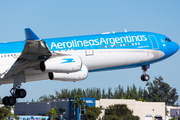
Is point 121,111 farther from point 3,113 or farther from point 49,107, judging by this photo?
point 3,113

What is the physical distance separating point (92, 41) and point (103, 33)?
2.70 metres

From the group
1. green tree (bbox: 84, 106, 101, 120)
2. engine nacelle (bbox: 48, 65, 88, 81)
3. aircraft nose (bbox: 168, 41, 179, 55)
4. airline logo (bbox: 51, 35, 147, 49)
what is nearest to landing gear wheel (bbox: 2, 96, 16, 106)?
engine nacelle (bbox: 48, 65, 88, 81)

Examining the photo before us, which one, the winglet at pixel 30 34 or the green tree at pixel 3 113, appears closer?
the winglet at pixel 30 34

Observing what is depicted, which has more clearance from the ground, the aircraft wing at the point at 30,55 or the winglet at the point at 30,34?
the winglet at the point at 30,34

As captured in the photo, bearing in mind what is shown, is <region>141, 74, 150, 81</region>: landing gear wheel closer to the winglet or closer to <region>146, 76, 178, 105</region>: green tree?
the winglet

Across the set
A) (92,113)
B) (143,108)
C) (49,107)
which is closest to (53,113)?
(49,107)

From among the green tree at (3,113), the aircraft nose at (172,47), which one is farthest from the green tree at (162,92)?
the aircraft nose at (172,47)

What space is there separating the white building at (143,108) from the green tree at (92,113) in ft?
13.6

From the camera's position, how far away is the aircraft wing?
24587mm

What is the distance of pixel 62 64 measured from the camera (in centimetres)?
2553

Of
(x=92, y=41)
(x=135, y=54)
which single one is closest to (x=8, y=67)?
(x=92, y=41)

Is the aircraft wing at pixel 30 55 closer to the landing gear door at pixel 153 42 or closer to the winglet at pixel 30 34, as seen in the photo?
the winglet at pixel 30 34

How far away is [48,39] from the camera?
28.3m

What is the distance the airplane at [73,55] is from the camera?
84.1ft
